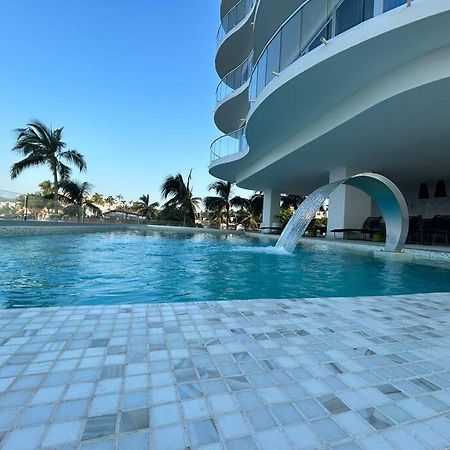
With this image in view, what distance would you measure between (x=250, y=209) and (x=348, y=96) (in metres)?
24.5

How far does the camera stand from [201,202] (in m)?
33.9

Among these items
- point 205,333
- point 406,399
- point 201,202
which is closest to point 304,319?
point 205,333

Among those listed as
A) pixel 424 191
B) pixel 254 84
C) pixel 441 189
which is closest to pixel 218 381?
pixel 254 84

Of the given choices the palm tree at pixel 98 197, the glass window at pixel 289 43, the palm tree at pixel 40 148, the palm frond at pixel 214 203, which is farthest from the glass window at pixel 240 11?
the palm tree at pixel 98 197

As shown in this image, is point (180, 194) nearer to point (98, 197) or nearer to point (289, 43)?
point (289, 43)

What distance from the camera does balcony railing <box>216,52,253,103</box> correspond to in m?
19.4

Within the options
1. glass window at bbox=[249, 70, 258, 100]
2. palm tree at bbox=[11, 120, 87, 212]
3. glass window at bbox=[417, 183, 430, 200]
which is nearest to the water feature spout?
glass window at bbox=[249, 70, 258, 100]

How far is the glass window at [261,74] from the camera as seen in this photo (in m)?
11.1

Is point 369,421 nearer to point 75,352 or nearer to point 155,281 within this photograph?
point 75,352

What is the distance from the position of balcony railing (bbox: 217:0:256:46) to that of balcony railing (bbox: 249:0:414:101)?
986 centimetres

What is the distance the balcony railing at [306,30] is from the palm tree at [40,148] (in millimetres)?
16496

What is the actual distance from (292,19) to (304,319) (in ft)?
32.8

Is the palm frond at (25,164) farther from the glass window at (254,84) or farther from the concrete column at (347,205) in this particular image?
the concrete column at (347,205)

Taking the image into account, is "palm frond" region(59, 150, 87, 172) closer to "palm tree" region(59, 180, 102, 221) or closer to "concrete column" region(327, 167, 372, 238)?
"palm tree" region(59, 180, 102, 221)
